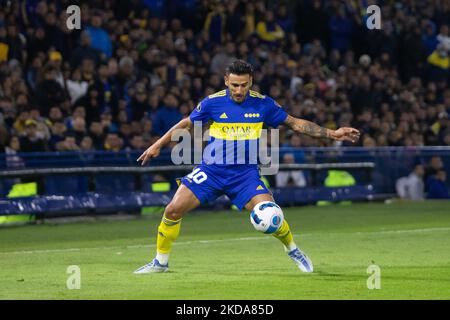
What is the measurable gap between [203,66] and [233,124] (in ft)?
41.4

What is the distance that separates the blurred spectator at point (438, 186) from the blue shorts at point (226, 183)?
533 inches

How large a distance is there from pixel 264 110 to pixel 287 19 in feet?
52.6

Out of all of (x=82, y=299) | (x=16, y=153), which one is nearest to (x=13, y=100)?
(x=16, y=153)

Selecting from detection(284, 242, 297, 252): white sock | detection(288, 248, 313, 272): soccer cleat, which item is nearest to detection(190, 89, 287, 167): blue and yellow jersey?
detection(284, 242, 297, 252): white sock

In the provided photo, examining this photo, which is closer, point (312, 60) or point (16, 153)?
point (16, 153)

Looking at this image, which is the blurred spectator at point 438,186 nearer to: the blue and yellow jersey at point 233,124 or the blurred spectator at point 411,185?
the blurred spectator at point 411,185

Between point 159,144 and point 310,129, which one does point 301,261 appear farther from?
point 159,144

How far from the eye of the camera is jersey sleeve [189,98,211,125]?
12984mm

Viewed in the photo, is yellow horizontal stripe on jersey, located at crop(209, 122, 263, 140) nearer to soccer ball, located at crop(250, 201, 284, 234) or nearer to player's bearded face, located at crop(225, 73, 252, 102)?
player's bearded face, located at crop(225, 73, 252, 102)

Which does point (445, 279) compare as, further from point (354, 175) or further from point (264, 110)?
point (354, 175)

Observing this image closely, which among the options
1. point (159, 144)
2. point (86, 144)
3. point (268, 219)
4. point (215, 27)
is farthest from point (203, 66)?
point (268, 219)

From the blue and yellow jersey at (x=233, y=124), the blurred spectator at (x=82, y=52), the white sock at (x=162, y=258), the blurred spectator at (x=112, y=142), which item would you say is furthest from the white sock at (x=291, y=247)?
the blurred spectator at (x=82, y=52)

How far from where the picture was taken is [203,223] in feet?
67.1

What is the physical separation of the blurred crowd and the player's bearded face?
861 centimetres
